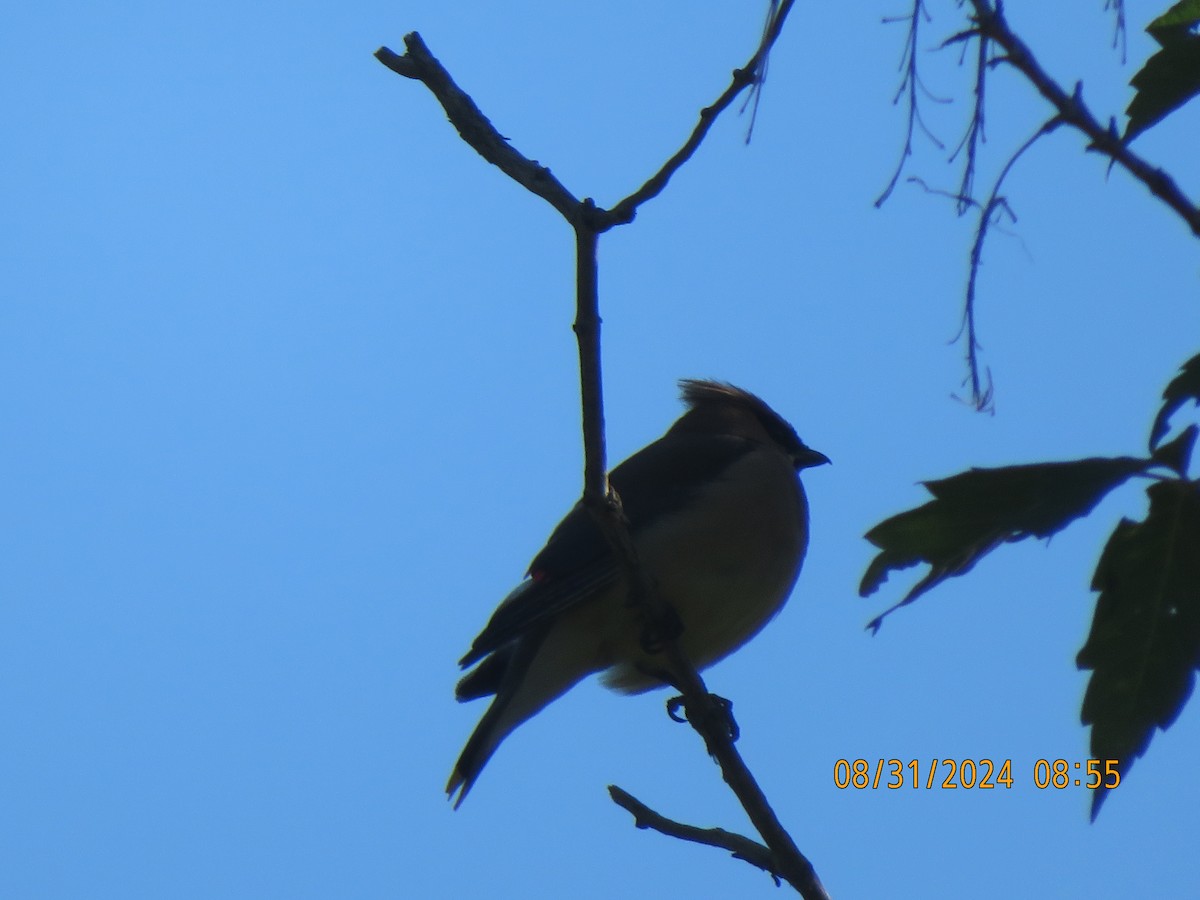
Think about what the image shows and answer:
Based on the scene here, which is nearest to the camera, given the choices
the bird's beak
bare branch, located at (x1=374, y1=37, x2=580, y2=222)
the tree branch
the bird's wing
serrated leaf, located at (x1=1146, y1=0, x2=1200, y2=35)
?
serrated leaf, located at (x1=1146, y1=0, x2=1200, y2=35)

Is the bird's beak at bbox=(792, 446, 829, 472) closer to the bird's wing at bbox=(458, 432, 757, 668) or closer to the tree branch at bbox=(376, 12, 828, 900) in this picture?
the bird's wing at bbox=(458, 432, 757, 668)

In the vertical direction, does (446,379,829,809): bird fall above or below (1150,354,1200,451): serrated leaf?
above

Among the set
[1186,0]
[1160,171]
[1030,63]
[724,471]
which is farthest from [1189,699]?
[724,471]

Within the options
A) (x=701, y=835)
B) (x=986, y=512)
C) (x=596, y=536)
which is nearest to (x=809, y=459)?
(x=596, y=536)

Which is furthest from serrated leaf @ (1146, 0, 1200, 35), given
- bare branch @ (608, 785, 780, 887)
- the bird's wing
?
the bird's wing

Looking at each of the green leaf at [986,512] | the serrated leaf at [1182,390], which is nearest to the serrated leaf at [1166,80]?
the serrated leaf at [1182,390]

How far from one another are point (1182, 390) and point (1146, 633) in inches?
11.6

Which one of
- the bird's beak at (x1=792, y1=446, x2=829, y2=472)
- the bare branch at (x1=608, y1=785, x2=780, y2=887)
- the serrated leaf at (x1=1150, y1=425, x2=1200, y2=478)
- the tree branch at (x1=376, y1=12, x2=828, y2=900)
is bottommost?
the serrated leaf at (x1=1150, y1=425, x2=1200, y2=478)

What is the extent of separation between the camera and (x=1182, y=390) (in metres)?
1.75

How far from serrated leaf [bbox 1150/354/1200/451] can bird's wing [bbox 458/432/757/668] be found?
88.3 inches

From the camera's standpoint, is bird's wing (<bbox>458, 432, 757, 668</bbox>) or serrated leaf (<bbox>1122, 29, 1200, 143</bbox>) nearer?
serrated leaf (<bbox>1122, 29, 1200, 143</bbox>)

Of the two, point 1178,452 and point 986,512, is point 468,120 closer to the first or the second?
point 986,512

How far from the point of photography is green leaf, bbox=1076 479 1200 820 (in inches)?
68.7

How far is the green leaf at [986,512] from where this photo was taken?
5.82ft
